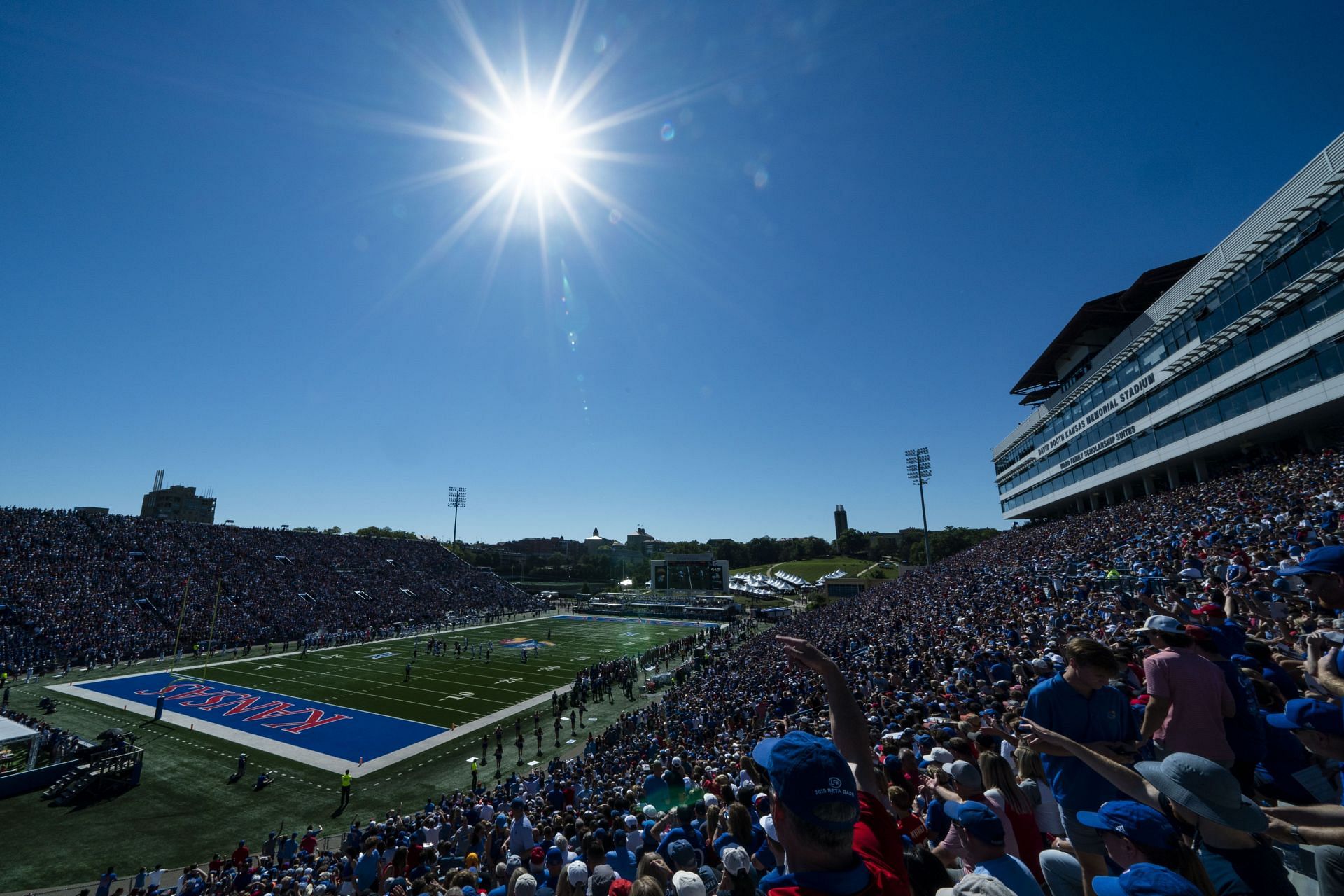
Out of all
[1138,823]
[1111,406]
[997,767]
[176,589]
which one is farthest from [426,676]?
[1111,406]

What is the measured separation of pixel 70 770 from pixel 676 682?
957 inches

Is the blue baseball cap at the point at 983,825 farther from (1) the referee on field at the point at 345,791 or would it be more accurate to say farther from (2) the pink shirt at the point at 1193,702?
(1) the referee on field at the point at 345,791

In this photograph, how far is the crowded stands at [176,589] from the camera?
36.5 m

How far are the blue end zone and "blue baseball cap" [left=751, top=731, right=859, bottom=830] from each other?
24351mm

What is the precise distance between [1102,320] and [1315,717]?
5058 cm

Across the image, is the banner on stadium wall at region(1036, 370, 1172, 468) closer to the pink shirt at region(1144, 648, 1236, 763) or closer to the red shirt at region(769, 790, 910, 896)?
the pink shirt at region(1144, 648, 1236, 763)

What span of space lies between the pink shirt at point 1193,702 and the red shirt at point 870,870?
113 inches

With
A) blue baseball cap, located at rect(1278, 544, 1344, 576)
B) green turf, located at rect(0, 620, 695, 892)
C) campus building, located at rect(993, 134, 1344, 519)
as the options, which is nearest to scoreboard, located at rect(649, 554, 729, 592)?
campus building, located at rect(993, 134, 1344, 519)

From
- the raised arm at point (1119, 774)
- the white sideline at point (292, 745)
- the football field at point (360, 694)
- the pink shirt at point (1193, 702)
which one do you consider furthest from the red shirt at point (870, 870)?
the football field at point (360, 694)

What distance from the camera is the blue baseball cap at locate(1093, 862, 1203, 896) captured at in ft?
5.60

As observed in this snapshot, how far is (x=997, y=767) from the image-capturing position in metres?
3.80

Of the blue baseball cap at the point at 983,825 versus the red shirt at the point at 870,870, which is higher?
the red shirt at the point at 870,870

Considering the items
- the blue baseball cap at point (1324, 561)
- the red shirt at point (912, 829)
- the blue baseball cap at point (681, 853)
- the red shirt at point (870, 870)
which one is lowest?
the blue baseball cap at point (681, 853)

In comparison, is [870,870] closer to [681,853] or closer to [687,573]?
[681,853]
